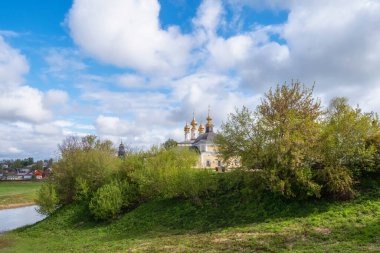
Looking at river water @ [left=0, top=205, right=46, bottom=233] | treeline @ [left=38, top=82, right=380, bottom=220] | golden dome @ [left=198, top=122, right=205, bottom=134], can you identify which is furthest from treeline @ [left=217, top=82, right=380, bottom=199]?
golden dome @ [left=198, top=122, right=205, bottom=134]

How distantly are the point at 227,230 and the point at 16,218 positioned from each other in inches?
1539

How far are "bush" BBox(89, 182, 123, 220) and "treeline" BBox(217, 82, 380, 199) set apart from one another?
→ 43.1 ft

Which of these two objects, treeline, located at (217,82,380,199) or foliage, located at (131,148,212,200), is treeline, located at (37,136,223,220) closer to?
foliage, located at (131,148,212,200)

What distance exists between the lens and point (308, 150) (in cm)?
2402

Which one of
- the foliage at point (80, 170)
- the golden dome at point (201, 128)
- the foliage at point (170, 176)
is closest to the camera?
the foliage at point (170, 176)

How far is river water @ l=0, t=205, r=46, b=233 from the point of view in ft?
146

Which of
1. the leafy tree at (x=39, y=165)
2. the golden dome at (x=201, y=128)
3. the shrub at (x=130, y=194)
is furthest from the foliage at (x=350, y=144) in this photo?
the leafy tree at (x=39, y=165)

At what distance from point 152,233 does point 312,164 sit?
11910 mm

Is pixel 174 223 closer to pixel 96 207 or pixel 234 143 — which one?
pixel 234 143

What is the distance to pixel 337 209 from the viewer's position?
71.3ft

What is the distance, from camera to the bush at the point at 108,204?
3394 cm

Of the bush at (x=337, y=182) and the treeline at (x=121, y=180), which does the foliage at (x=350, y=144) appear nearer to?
the bush at (x=337, y=182)

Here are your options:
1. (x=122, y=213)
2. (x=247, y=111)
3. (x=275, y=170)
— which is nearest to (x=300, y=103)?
(x=247, y=111)

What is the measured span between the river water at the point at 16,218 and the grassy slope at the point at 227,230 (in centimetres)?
969
